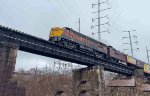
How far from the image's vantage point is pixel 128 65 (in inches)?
2085

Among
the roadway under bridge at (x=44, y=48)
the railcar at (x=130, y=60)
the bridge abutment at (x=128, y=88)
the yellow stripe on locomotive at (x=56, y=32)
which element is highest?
the yellow stripe on locomotive at (x=56, y=32)

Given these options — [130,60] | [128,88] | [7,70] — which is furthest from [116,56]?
[7,70]

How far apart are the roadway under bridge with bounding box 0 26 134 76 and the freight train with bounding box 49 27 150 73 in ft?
4.30

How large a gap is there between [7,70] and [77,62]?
49.8ft

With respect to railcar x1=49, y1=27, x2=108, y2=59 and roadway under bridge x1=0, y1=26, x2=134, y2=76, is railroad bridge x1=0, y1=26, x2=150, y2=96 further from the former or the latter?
railcar x1=49, y1=27, x2=108, y2=59

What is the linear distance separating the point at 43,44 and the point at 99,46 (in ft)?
51.2

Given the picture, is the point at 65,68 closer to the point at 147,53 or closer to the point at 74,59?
the point at 147,53

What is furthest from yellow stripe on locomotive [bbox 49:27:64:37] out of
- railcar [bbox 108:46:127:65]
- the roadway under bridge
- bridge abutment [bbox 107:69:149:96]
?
bridge abutment [bbox 107:69:149:96]

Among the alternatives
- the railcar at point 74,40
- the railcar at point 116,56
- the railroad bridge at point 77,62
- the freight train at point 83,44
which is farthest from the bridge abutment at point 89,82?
the railcar at point 116,56

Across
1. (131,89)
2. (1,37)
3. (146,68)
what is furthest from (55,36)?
(146,68)

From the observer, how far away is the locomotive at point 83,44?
109 feet

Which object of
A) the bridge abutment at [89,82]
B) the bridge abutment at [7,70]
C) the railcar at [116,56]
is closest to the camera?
the bridge abutment at [7,70]

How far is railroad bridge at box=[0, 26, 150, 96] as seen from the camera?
22.6 metres

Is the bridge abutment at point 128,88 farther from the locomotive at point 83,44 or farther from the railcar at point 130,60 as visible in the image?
the locomotive at point 83,44
